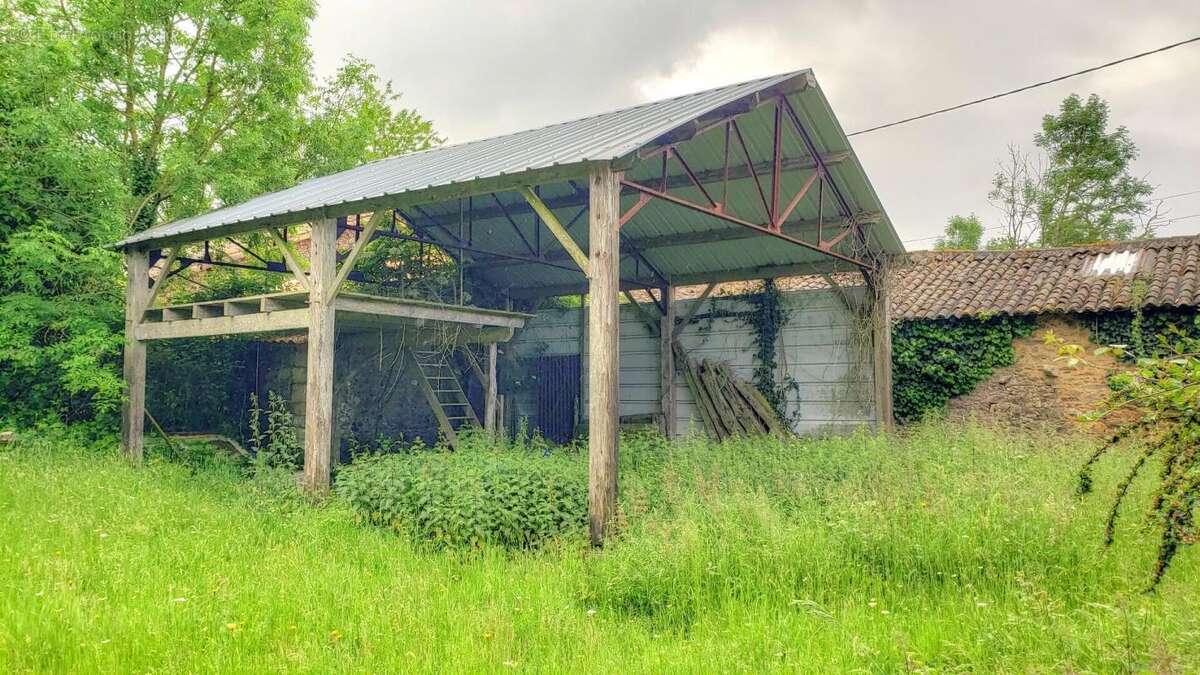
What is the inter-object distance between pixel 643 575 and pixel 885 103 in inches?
677

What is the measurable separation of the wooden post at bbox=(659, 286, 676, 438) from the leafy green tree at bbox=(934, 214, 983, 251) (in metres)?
21.7

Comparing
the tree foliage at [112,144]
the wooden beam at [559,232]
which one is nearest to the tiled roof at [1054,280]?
the wooden beam at [559,232]

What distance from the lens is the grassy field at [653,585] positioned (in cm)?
353

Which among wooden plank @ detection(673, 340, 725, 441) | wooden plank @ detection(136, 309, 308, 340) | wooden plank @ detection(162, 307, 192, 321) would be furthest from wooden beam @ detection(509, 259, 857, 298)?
wooden plank @ detection(162, 307, 192, 321)

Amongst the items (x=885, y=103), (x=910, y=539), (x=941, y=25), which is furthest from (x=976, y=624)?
(x=885, y=103)

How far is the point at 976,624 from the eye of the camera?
12.1 ft

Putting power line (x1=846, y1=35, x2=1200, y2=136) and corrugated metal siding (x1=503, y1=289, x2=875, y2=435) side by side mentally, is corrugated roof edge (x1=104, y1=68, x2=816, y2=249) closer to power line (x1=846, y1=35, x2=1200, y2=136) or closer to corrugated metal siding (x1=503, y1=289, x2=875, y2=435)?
power line (x1=846, y1=35, x2=1200, y2=136)

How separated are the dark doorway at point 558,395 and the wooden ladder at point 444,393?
6.53 feet

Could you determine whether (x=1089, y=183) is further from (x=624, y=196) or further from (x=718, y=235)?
(x=624, y=196)

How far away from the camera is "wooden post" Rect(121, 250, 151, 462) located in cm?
941

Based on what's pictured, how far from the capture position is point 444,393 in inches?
463

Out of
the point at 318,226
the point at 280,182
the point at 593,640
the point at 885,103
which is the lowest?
the point at 593,640

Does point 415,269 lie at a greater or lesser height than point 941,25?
lesser

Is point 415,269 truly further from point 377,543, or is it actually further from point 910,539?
point 910,539
